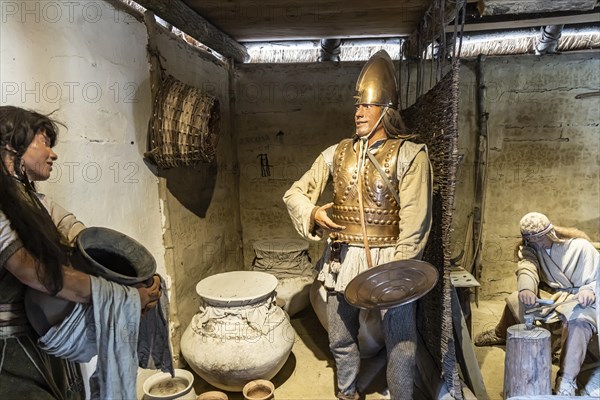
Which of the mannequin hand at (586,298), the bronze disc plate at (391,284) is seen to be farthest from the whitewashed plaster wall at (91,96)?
the mannequin hand at (586,298)

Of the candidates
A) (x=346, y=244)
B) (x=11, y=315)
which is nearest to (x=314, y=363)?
(x=346, y=244)

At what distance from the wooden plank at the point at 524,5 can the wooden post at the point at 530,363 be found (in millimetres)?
1864

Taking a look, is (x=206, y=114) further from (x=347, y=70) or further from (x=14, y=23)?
(x=347, y=70)

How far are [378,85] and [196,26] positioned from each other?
1.45m

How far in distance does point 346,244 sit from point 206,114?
1107mm

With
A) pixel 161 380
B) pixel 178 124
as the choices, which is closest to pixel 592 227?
pixel 178 124

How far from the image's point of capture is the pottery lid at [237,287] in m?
2.39

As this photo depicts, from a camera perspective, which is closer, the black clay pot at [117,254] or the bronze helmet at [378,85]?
the black clay pot at [117,254]

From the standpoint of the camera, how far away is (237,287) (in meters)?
2.54

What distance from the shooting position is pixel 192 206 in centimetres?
300

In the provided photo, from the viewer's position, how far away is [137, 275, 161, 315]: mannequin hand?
4.78ft

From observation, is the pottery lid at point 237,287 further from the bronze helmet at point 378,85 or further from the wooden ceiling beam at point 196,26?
the wooden ceiling beam at point 196,26

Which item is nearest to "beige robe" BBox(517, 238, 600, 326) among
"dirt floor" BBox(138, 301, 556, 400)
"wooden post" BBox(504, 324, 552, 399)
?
"wooden post" BBox(504, 324, 552, 399)

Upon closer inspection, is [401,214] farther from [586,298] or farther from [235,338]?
[586,298]
